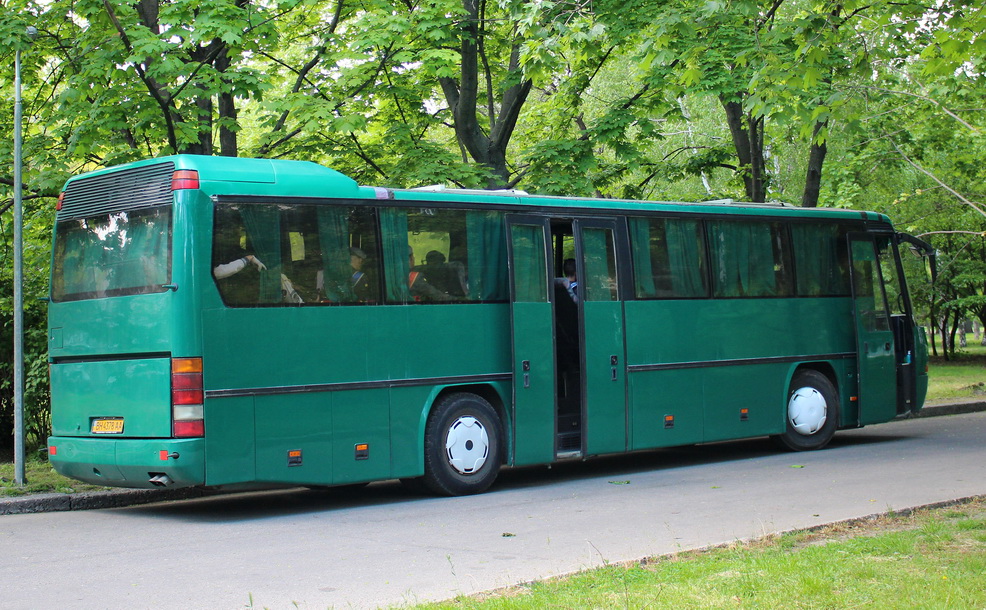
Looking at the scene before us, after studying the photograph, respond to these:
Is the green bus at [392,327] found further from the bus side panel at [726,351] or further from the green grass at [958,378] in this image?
the green grass at [958,378]

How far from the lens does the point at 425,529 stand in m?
9.48

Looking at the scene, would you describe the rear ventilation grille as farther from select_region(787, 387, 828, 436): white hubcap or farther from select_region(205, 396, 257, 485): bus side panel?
select_region(787, 387, 828, 436): white hubcap

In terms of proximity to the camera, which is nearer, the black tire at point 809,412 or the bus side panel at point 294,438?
the bus side panel at point 294,438

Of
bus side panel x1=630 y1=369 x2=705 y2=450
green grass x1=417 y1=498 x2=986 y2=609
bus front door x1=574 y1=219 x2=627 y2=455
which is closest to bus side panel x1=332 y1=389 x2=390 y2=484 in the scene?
bus front door x1=574 y1=219 x2=627 y2=455

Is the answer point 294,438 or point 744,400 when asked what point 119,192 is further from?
point 744,400

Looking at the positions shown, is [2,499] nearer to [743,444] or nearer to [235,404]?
[235,404]

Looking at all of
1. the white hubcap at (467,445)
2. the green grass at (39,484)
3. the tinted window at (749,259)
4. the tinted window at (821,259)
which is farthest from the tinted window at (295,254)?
the tinted window at (821,259)

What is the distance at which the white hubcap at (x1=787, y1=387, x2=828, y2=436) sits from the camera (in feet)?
50.3

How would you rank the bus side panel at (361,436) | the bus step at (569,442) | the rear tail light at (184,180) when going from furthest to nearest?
1. the bus step at (569,442)
2. the bus side panel at (361,436)
3. the rear tail light at (184,180)

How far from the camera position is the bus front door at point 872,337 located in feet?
52.6

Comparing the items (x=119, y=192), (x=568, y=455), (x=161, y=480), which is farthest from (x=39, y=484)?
(x=568, y=455)

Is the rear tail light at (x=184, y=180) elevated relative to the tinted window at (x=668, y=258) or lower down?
elevated

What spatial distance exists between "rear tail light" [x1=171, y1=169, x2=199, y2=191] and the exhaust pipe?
2.48 metres

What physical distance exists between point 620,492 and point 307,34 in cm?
1126
